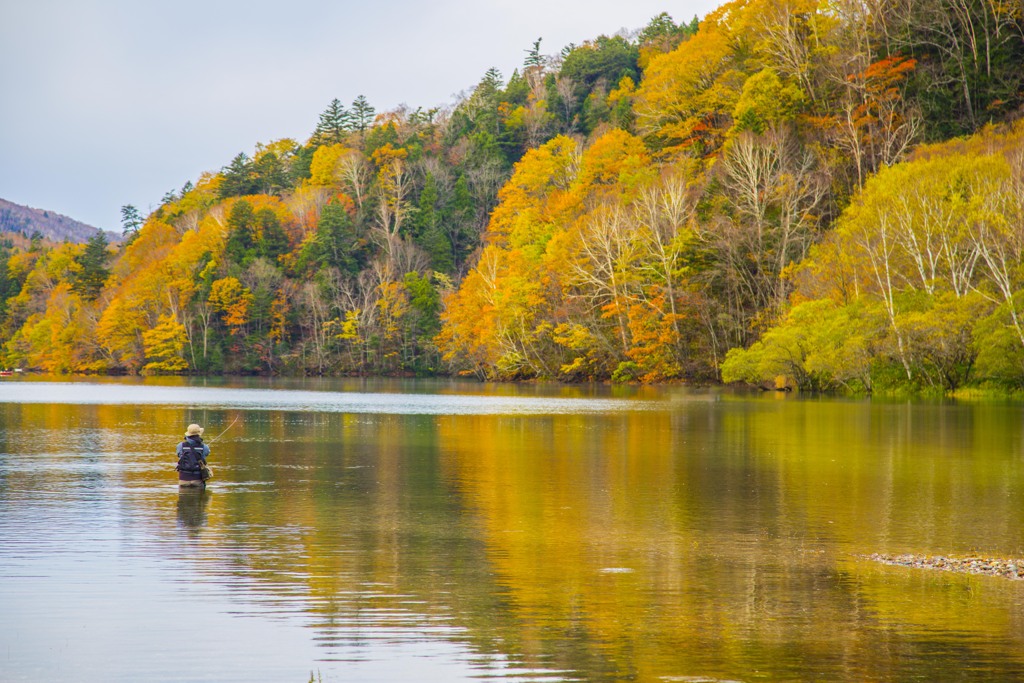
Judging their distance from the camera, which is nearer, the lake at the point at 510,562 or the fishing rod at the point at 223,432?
the lake at the point at 510,562

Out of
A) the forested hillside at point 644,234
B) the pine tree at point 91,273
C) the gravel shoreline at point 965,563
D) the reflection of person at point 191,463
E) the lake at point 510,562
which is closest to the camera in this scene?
the lake at point 510,562

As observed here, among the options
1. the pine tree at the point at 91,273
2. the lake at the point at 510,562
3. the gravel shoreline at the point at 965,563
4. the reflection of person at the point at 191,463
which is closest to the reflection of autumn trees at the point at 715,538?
the lake at the point at 510,562

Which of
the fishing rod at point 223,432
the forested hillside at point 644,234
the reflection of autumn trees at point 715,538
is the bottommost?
the reflection of autumn trees at point 715,538

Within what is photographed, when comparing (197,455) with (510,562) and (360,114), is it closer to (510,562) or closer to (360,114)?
(510,562)

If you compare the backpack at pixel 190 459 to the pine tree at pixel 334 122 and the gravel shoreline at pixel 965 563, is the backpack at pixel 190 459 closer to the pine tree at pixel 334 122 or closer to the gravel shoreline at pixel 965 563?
the gravel shoreline at pixel 965 563

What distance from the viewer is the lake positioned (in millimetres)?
9219

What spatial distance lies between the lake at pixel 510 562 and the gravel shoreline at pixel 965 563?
0.29 metres

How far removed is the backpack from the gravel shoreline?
470 inches

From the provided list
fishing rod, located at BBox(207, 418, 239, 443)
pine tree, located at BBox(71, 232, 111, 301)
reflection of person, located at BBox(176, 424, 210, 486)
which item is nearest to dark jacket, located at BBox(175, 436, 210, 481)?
reflection of person, located at BBox(176, 424, 210, 486)

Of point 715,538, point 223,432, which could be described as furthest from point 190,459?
point 223,432

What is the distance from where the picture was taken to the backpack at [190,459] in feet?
63.6

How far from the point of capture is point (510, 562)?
528 inches

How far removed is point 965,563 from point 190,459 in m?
13.2

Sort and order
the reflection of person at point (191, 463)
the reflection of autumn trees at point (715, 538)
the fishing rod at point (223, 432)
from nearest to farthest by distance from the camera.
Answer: the reflection of autumn trees at point (715, 538)
the reflection of person at point (191, 463)
the fishing rod at point (223, 432)
